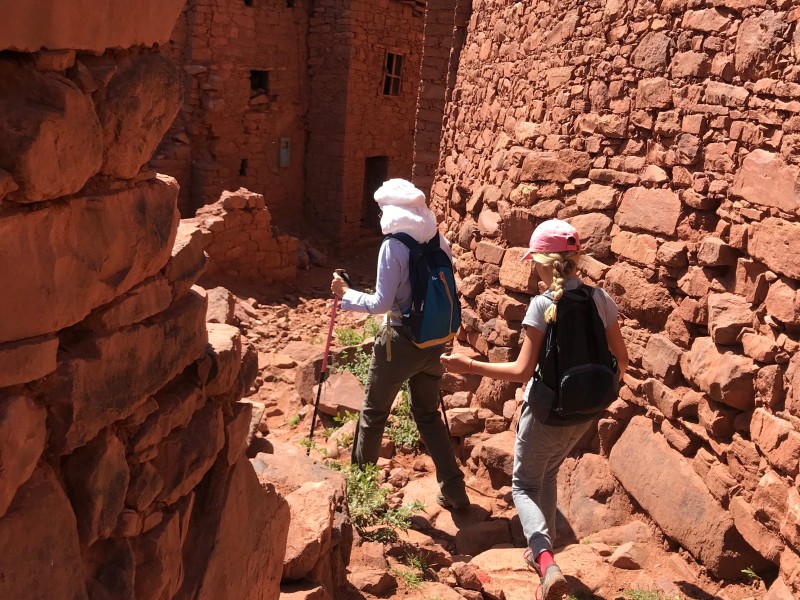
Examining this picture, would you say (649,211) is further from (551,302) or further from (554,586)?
(554,586)

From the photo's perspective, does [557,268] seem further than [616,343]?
No

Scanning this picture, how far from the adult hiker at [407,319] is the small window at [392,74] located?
10798 millimetres

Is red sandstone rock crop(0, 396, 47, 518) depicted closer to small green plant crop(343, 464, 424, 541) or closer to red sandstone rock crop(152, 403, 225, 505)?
red sandstone rock crop(152, 403, 225, 505)

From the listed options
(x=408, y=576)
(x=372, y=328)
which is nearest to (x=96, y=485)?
(x=408, y=576)

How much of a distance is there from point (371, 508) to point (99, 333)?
3000 mm

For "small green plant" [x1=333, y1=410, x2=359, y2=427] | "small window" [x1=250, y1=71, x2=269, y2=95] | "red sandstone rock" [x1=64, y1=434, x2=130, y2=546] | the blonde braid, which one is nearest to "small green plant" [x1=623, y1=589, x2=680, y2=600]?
the blonde braid

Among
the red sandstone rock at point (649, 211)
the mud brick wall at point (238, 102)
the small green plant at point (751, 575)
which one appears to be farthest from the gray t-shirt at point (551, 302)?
the mud brick wall at point (238, 102)

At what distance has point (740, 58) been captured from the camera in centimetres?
432

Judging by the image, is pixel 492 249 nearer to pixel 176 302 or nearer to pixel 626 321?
pixel 626 321

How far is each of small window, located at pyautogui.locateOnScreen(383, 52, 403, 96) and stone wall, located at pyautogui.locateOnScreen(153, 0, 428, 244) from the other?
110mm

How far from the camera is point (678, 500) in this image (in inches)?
175

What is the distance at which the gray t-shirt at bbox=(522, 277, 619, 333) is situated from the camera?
374 centimetres

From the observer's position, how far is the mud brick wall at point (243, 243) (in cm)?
1071

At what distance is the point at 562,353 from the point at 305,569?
1354 mm
